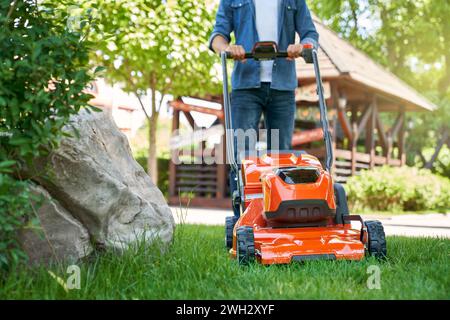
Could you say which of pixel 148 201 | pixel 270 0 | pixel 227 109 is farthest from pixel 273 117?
pixel 148 201

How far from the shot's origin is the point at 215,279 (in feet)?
9.92

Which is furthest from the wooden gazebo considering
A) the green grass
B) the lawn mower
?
the green grass

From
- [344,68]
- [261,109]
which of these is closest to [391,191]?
[344,68]

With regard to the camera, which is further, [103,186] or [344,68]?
[344,68]

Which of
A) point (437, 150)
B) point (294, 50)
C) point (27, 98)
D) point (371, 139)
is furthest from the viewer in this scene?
point (437, 150)

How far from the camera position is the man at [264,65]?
439 cm

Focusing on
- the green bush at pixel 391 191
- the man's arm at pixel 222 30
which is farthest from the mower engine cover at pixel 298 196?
the green bush at pixel 391 191

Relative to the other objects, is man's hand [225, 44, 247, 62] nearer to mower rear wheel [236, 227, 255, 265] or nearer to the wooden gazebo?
mower rear wheel [236, 227, 255, 265]

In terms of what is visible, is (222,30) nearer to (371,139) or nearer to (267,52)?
→ (267,52)

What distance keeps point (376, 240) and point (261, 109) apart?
129 cm

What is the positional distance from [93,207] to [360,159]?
11.7m

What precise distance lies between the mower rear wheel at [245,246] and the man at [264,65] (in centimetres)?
86
